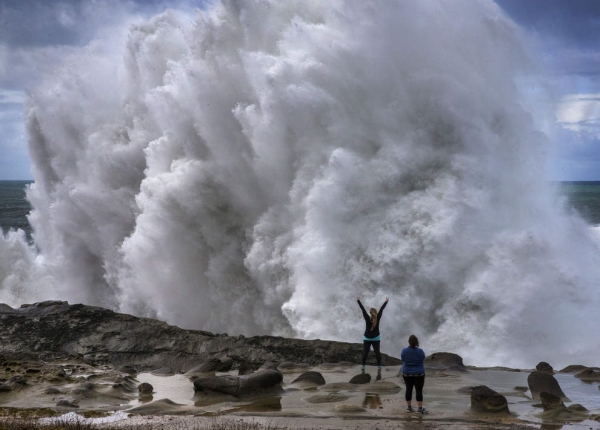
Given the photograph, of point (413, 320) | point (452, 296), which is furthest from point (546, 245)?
point (413, 320)

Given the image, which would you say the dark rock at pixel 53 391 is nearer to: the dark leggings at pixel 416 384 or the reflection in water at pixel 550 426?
the dark leggings at pixel 416 384

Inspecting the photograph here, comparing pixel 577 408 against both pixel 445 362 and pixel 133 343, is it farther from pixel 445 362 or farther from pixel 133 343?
pixel 133 343

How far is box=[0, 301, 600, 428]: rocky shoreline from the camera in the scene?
10656 millimetres

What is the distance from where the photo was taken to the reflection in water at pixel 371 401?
11148mm

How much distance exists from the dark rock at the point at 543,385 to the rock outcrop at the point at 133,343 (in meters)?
3.77

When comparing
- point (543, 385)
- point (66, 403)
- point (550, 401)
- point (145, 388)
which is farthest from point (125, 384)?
point (550, 401)

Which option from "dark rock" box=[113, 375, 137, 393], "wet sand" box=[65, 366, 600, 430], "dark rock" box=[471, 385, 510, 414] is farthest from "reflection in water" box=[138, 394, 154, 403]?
"dark rock" box=[471, 385, 510, 414]

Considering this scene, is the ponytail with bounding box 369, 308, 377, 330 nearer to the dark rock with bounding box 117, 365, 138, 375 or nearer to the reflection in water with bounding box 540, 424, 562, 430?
the reflection in water with bounding box 540, 424, 562, 430

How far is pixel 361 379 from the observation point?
1290 cm

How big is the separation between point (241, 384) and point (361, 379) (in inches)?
84.7

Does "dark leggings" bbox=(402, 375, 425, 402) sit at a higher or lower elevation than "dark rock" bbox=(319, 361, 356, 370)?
lower

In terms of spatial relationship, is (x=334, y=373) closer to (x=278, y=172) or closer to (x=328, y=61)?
(x=278, y=172)

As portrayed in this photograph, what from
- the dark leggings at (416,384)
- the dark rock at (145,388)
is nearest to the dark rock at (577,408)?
the dark leggings at (416,384)

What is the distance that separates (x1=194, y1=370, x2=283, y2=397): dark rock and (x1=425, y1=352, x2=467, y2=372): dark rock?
334cm
